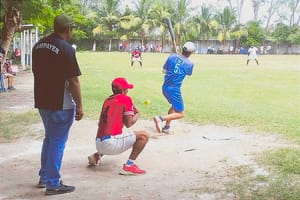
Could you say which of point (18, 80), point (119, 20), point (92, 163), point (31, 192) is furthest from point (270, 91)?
point (119, 20)

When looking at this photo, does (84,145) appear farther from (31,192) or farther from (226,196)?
(226,196)

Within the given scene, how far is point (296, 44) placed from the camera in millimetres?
67000

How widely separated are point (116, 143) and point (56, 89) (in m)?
1.16

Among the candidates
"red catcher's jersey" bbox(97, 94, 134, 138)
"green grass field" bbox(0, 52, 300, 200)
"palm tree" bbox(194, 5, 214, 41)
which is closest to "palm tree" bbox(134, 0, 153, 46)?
"palm tree" bbox(194, 5, 214, 41)

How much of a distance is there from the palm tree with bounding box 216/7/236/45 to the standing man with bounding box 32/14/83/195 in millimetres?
62888

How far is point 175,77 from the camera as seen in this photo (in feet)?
28.9

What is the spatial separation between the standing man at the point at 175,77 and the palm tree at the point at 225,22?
58923 mm

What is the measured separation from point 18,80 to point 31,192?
1558cm

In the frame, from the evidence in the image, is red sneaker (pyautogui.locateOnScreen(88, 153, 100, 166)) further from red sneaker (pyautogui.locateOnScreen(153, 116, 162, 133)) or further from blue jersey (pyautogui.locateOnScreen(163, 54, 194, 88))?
blue jersey (pyautogui.locateOnScreen(163, 54, 194, 88))

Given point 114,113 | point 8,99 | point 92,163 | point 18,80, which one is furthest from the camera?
point 18,80

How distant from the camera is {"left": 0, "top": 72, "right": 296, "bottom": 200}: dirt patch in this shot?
5.39 metres

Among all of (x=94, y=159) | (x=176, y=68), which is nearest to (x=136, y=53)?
(x=176, y=68)

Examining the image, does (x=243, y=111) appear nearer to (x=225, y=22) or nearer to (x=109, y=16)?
(x=109, y=16)

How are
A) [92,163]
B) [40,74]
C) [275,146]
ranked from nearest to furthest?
[40,74]
[92,163]
[275,146]
